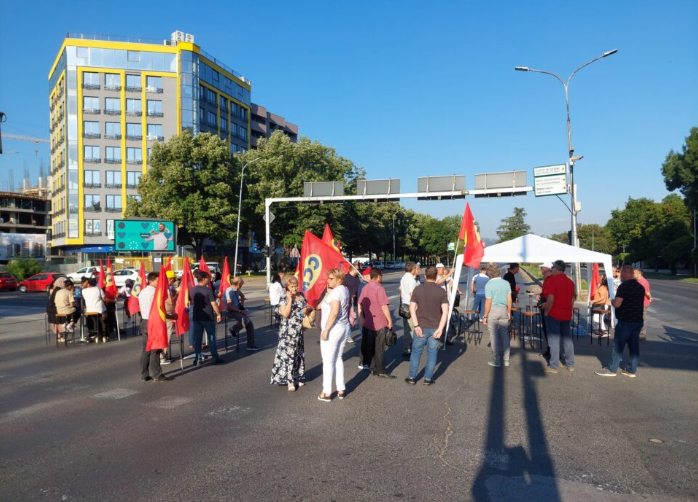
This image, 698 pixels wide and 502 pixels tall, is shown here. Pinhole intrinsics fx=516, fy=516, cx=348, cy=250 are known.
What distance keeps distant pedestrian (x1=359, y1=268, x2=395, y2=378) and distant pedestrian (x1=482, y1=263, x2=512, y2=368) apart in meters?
1.88

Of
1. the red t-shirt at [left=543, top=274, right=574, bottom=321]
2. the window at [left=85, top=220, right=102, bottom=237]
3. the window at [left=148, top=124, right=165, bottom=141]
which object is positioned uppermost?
the window at [left=148, top=124, right=165, bottom=141]

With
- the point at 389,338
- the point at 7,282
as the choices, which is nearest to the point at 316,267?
the point at 389,338

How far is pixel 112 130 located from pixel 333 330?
57353 millimetres

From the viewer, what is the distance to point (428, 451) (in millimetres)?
5078

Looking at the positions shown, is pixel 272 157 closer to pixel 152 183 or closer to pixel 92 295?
pixel 152 183

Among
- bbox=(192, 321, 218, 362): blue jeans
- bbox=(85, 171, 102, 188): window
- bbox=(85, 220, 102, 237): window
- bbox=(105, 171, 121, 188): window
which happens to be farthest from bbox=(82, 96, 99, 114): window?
bbox=(192, 321, 218, 362): blue jeans

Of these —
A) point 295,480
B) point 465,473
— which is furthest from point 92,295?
point 465,473

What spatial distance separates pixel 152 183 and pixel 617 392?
40666 millimetres

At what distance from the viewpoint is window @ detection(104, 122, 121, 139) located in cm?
5597

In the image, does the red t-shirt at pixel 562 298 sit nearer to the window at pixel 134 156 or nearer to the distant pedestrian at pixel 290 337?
the distant pedestrian at pixel 290 337

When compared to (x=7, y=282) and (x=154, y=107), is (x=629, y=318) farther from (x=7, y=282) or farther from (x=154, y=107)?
(x=154, y=107)

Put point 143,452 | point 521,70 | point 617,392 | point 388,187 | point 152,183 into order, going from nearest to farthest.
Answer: point 143,452 → point 617,392 → point 521,70 → point 388,187 → point 152,183

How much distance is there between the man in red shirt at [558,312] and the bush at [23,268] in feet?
131

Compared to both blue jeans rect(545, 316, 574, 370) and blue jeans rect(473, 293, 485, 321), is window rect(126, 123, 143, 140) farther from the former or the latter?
blue jeans rect(545, 316, 574, 370)
